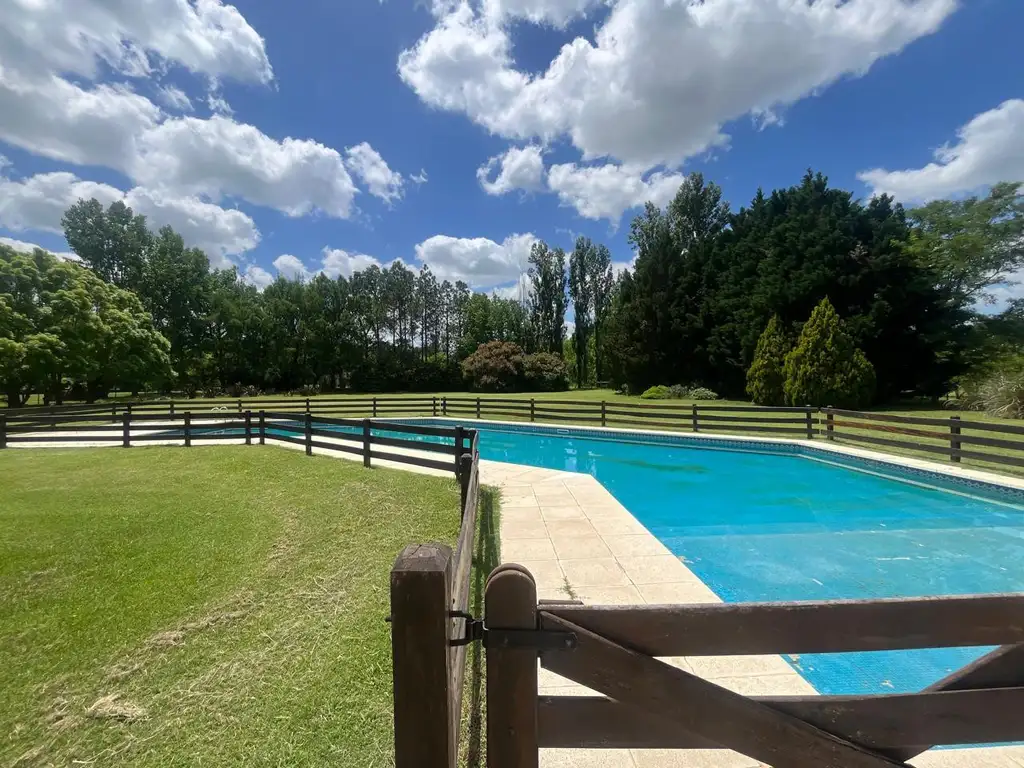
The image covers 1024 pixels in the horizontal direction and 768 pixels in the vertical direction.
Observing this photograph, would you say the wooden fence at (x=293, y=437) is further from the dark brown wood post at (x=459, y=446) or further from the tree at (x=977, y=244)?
the tree at (x=977, y=244)

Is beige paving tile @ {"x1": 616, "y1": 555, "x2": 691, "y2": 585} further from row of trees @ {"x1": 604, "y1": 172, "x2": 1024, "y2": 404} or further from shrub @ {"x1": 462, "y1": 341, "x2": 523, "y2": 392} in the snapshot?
shrub @ {"x1": 462, "y1": 341, "x2": 523, "y2": 392}

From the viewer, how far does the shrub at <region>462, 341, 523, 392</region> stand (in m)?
38.0

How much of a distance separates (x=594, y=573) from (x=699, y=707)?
3.40m

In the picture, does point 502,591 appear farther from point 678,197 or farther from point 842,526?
point 678,197

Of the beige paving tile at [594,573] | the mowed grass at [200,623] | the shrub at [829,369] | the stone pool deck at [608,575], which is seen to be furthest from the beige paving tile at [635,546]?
the shrub at [829,369]

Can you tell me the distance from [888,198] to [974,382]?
33.5 ft

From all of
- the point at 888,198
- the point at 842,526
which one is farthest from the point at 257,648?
the point at 888,198

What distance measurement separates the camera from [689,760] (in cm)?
235

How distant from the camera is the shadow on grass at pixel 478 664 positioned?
2.43 m

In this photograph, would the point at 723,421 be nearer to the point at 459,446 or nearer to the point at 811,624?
the point at 459,446

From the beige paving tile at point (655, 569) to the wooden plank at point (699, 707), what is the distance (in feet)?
10.2

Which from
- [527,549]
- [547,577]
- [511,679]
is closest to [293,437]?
[527,549]

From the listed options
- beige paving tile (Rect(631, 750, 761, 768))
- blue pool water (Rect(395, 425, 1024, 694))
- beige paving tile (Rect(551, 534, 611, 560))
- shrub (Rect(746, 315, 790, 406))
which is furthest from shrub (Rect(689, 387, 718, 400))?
beige paving tile (Rect(631, 750, 761, 768))

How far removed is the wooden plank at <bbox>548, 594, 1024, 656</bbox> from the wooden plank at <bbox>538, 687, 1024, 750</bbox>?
18 cm
